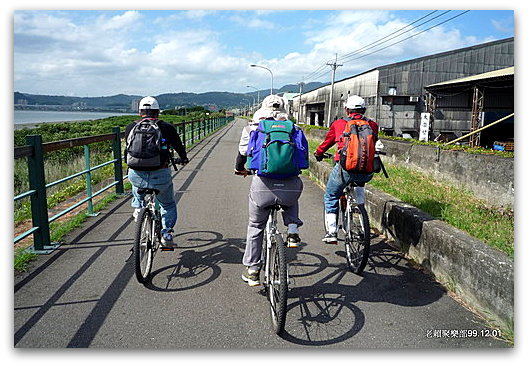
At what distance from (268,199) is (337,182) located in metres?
1.42

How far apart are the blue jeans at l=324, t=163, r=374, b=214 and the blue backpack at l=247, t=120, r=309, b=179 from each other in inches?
46.2

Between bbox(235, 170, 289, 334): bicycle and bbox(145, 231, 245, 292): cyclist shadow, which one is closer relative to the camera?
bbox(235, 170, 289, 334): bicycle

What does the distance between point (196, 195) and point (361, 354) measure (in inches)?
227

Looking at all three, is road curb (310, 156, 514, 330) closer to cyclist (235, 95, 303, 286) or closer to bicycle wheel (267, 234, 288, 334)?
cyclist (235, 95, 303, 286)

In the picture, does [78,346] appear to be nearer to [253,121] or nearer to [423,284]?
[253,121]

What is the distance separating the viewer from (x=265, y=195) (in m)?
3.44

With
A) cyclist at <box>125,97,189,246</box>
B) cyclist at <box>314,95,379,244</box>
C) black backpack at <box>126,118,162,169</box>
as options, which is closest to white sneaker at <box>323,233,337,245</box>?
cyclist at <box>314,95,379,244</box>

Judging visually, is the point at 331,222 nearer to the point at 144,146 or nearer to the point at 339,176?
the point at 339,176

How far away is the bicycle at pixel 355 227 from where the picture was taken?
412cm

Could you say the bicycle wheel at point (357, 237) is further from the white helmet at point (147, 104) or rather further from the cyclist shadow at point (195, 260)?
the white helmet at point (147, 104)

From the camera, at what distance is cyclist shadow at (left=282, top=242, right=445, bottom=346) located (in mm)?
3174

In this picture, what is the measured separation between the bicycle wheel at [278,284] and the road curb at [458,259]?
172 centimetres

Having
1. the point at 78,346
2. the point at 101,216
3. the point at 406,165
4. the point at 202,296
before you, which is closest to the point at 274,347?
the point at 202,296

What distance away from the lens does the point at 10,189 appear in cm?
420
